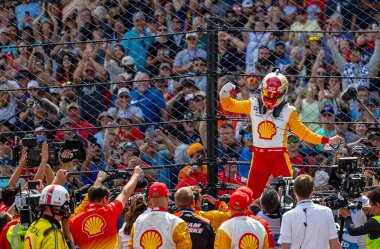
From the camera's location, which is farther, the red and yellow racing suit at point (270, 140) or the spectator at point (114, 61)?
the spectator at point (114, 61)

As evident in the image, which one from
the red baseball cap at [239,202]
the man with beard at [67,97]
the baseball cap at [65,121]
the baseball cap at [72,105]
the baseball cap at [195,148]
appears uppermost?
the man with beard at [67,97]

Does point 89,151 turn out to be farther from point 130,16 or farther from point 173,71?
point 130,16

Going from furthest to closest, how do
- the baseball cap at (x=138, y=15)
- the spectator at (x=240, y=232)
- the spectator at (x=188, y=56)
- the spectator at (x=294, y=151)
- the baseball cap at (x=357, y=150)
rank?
the baseball cap at (x=138, y=15)
the spectator at (x=188, y=56)
the spectator at (x=294, y=151)
the baseball cap at (x=357, y=150)
the spectator at (x=240, y=232)

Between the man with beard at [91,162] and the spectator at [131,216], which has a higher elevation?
the man with beard at [91,162]

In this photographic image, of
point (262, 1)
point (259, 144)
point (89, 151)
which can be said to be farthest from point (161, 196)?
point (262, 1)

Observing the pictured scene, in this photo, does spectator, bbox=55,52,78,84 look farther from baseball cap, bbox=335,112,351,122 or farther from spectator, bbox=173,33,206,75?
baseball cap, bbox=335,112,351,122

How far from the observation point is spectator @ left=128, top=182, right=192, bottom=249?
10453 mm

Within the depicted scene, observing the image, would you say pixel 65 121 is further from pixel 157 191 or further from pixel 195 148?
pixel 157 191

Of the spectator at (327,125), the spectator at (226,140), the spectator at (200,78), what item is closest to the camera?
the spectator at (226,140)

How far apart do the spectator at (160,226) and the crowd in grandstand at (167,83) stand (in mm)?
1635

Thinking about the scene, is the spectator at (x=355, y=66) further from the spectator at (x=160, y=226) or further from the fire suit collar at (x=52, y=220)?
the fire suit collar at (x=52, y=220)

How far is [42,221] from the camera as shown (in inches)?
407

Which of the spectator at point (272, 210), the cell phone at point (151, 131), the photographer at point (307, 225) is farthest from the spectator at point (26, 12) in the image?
the photographer at point (307, 225)

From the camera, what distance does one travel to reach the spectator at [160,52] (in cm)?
1529
